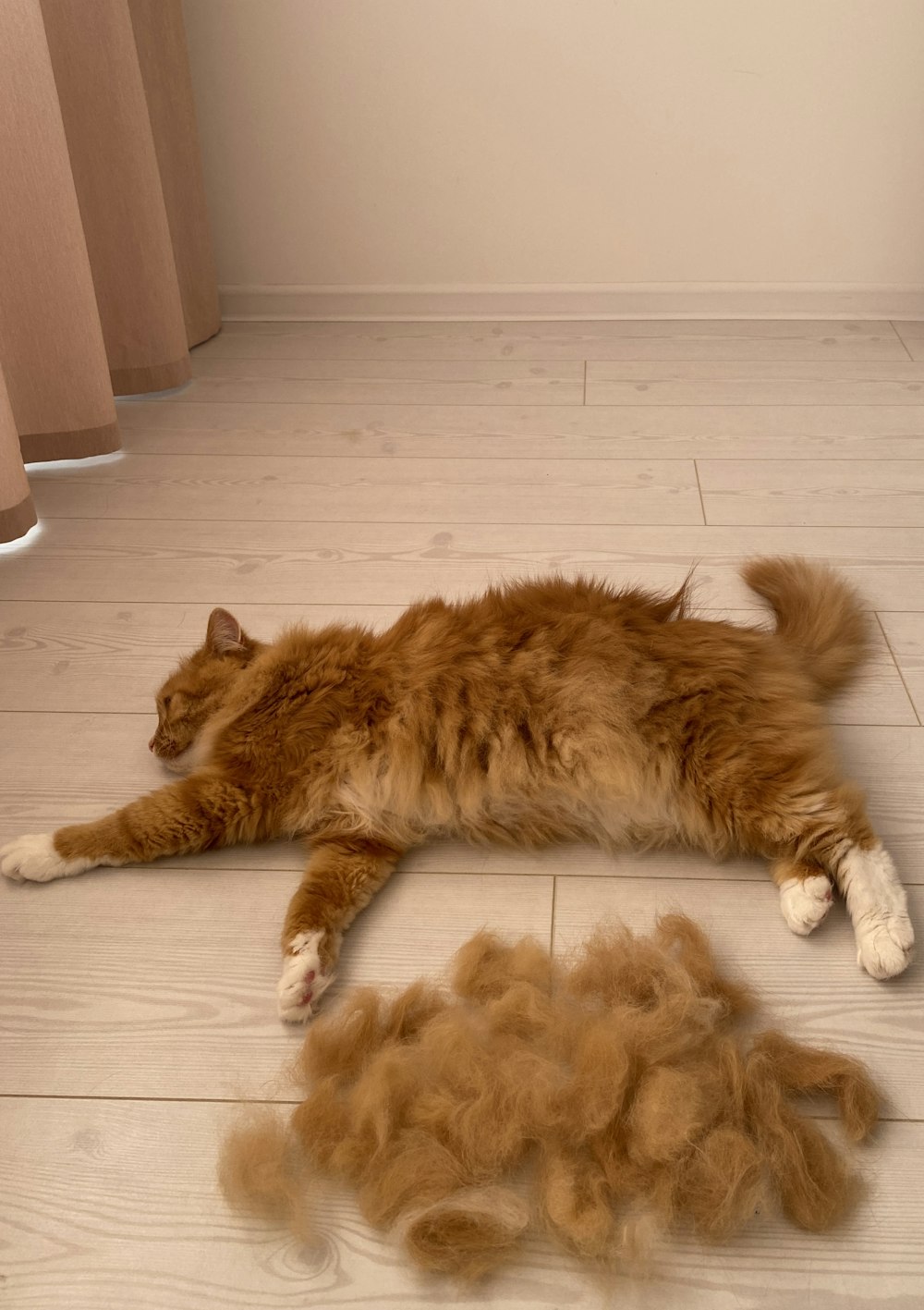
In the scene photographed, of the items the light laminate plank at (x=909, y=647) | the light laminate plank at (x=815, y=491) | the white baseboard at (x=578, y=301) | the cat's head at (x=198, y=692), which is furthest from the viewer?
the white baseboard at (x=578, y=301)

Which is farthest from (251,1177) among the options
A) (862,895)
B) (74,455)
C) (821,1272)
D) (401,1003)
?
(74,455)

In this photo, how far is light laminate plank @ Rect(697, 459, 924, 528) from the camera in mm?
2377

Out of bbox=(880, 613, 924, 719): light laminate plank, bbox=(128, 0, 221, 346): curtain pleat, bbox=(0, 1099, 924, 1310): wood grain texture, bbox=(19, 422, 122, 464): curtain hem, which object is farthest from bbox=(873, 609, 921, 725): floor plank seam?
bbox=(128, 0, 221, 346): curtain pleat

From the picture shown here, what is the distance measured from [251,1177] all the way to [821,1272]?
562mm

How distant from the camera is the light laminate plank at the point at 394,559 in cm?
219

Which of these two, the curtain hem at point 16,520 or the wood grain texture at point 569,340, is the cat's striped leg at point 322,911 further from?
the wood grain texture at point 569,340

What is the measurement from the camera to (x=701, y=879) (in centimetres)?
155

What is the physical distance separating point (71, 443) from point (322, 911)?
151 cm

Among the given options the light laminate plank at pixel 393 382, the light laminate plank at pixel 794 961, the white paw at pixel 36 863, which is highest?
the light laminate plank at pixel 393 382

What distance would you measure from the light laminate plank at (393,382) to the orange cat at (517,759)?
1339mm

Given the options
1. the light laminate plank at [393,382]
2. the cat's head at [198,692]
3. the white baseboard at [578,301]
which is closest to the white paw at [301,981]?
the cat's head at [198,692]

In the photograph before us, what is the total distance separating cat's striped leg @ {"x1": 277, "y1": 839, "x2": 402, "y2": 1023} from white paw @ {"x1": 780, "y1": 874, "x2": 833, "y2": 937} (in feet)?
1.72

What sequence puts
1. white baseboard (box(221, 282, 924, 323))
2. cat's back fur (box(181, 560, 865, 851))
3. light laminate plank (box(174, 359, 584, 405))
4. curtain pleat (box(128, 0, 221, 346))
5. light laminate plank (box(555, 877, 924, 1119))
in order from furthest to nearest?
white baseboard (box(221, 282, 924, 323))
light laminate plank (box(174, 359, 584, 405))
curtain pleat (box(128, 0, 221, 346))
cat's back fur (box(181, 560, 865, 851))
light laminate plank (box(555, 877, 924, 1119))

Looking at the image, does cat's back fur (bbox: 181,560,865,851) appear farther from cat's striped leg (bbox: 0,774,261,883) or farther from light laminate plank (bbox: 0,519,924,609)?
light laminate plank (bbox: 0,519,924,609)
